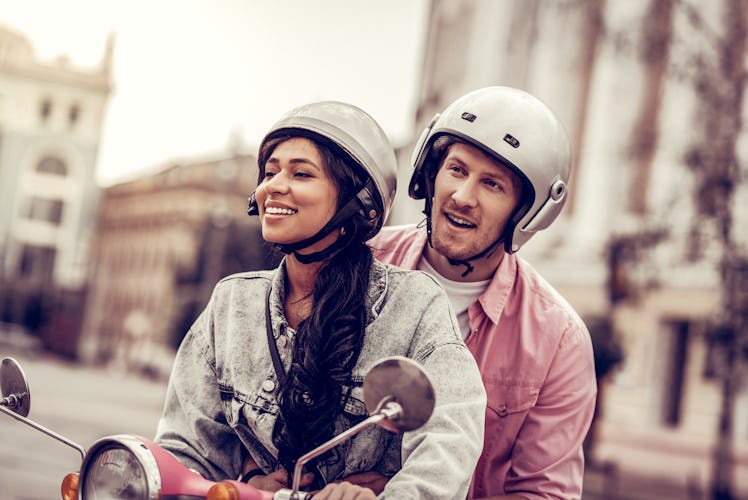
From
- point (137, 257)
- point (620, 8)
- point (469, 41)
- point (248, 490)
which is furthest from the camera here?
point (137, 257)

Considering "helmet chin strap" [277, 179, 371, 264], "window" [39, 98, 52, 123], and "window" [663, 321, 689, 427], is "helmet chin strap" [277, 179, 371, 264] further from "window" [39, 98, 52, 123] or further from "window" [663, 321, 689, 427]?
"window" [39, 98, 52, 123]

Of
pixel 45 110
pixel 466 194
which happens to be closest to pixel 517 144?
pixel 466 194

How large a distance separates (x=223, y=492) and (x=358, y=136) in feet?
2.86

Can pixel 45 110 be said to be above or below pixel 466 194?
above

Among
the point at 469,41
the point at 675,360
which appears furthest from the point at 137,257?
the point at 675,360

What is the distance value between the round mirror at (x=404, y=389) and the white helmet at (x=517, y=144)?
1143mm

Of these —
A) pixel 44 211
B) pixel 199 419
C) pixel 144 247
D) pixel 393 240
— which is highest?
pixel 44 211

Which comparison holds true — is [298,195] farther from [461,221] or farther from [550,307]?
[550,307]

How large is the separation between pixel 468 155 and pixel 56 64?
6013 cm

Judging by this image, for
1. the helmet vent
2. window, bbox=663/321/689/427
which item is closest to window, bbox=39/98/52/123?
window, bbox=663/321/689/427

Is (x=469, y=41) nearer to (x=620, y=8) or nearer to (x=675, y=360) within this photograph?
(x=620, y=8)

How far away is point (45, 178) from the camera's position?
63.9 metres

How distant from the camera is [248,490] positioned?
2.02m

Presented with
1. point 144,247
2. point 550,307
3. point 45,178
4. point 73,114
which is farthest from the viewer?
point 144,247
